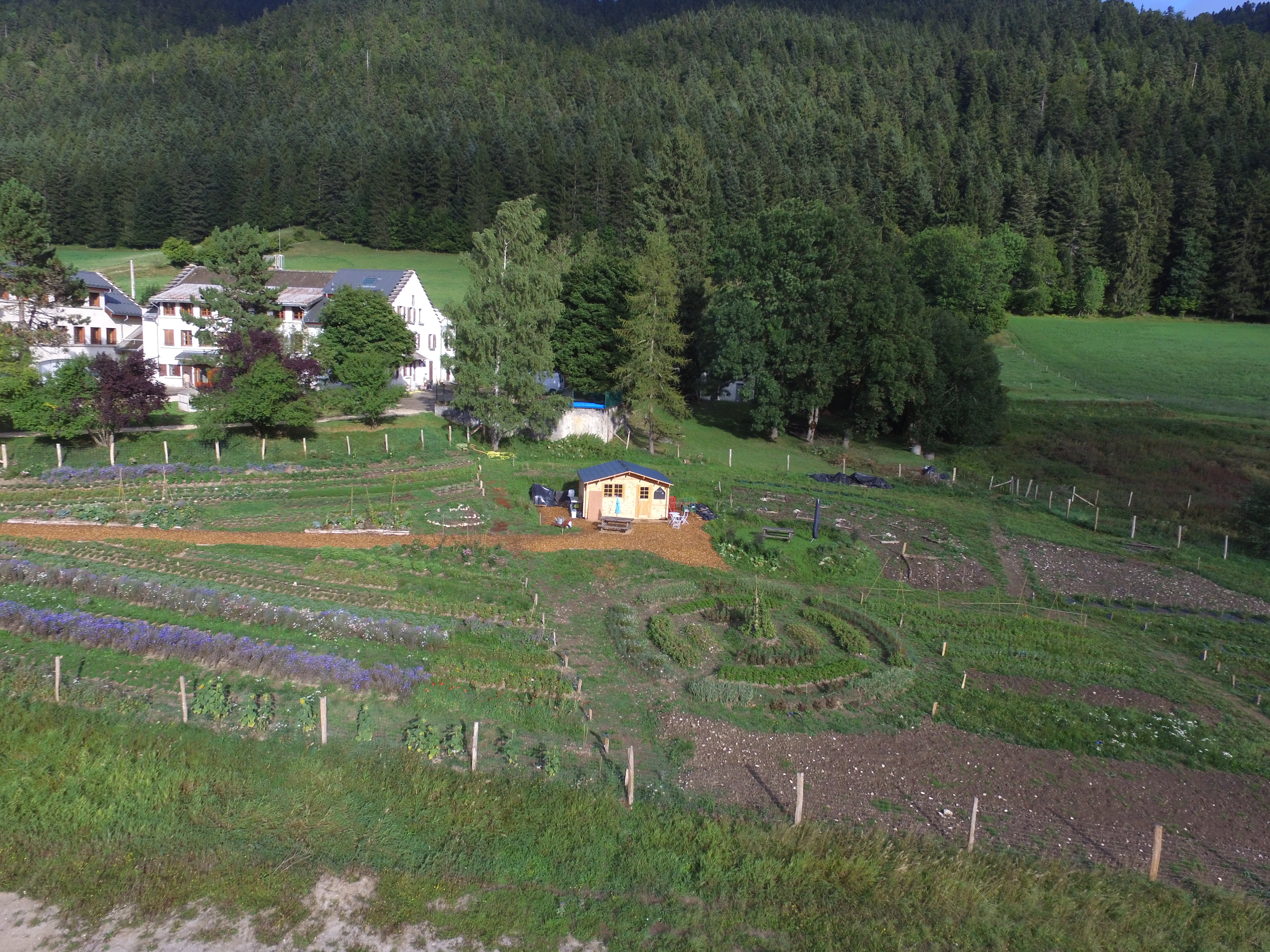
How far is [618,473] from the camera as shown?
35812mm

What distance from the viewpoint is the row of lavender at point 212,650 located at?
20234mm

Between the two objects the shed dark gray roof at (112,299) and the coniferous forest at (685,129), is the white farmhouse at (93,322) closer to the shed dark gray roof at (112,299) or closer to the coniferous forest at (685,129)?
the shed dark gray roof at (112,299)

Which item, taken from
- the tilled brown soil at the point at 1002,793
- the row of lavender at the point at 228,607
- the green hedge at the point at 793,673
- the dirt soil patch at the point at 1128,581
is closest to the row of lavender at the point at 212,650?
the row of lavender at the point at 228,607

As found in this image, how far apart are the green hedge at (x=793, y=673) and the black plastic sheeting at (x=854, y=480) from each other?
21.2 m

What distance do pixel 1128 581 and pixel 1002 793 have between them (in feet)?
59.3

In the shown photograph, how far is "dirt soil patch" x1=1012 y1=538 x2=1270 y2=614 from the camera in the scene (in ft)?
101

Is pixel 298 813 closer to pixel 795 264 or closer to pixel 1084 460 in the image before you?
pixel 795 264

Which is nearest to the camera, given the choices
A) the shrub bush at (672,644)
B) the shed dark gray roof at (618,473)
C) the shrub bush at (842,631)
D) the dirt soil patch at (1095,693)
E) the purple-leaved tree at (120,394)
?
the dirt soil patch at (1095,693)

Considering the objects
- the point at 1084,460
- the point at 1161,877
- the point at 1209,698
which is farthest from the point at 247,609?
the point at 1084,460

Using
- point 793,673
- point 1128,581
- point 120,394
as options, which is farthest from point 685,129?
point 793,673

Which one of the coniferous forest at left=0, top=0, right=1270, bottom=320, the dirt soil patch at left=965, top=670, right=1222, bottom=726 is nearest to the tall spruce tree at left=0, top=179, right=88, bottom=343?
the coniferous forest at left=0, top=0, right=1270, bottom=320

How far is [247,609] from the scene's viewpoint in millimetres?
23250

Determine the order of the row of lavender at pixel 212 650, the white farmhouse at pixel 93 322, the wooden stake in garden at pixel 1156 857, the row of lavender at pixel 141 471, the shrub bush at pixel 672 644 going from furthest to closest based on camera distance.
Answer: the white farmhouse at pixel 93 322 < the row of lavender at pixel 141 471 < the shrub bush at pixel 672 644 < the row of lavender at pixel 212 650 < the wooden stake in garden at pixel 1156 857

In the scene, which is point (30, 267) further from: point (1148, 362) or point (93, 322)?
point (1148, 362)
